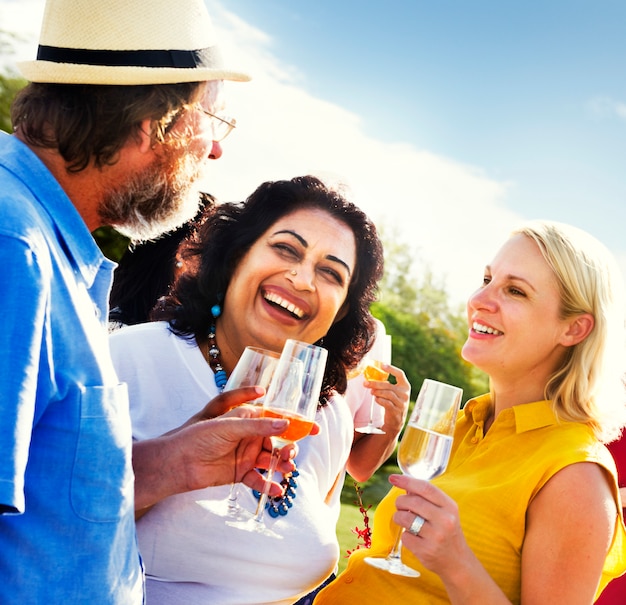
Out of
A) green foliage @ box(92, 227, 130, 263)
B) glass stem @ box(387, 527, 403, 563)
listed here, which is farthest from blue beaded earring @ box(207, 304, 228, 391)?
green foliage @ box(92, 227, 130, 263)

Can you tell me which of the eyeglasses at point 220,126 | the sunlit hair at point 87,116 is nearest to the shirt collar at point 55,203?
the sunlit hair at point 87,116

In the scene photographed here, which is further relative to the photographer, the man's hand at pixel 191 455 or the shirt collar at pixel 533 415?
the shirt collar at pixel 533 415

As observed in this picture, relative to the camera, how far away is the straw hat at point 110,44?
6.69 ft

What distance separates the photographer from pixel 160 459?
2438 mm

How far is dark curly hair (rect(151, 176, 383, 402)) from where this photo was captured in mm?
3663

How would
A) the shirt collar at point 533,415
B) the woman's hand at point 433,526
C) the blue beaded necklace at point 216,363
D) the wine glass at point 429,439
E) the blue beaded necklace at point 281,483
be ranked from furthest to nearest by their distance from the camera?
the blue beaded necklace at point 216,363, the shirt collar at point 533,415, the blue beaded necklace at point 281,483, the wine glass at point 429,439, the woman's hand at point 433,526

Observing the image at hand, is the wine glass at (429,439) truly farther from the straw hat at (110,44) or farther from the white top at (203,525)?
the straw hat at (110,44)

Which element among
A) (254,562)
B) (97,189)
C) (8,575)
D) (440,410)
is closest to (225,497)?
(254,562)

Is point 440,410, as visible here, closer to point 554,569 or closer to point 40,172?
point 554,569

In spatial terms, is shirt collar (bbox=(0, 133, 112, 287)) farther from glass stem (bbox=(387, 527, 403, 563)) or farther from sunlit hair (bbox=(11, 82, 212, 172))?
glass stem (bbox=(387, 527, 403, 563))

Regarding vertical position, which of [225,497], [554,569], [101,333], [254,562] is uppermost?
[101,333]

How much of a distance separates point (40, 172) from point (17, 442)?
0.75 meters

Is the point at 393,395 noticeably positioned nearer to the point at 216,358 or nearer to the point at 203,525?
the point at 216,358

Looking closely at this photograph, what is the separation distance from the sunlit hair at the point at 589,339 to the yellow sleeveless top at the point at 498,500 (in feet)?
0.40
